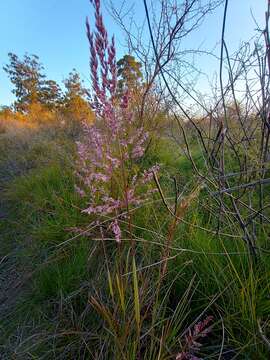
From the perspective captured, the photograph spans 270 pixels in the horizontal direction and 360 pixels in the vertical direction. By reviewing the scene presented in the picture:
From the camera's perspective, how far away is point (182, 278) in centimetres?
114

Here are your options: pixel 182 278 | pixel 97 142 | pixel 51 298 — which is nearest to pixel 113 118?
pixel 97 142

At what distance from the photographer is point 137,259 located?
1.45 m

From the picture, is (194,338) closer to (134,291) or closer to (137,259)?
(134,291)

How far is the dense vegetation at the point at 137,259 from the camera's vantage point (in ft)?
2.65

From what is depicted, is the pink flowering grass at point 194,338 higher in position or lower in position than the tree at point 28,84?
lower

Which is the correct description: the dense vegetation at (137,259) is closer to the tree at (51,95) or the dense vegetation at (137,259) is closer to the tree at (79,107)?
the tree at (79,107)

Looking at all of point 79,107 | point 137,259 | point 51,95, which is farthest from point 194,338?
point 51,95

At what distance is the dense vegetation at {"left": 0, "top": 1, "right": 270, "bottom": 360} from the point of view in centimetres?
81

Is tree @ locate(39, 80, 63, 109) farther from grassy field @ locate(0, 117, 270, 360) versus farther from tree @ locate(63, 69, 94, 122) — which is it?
grassy field @ locate(0, 117, 270, 360)

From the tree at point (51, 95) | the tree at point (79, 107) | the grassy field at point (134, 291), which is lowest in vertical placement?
the grassy field at point (134, 291)

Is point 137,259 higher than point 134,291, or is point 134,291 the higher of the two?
point 134,291

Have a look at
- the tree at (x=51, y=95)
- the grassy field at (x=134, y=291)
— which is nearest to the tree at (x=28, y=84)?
the tree at (x=51, y=95)

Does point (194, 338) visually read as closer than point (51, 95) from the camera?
Yes

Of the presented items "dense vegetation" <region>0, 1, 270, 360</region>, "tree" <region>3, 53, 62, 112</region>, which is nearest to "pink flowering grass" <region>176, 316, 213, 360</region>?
"dense vegetation" <region>0, 1, 270, 360</region>
